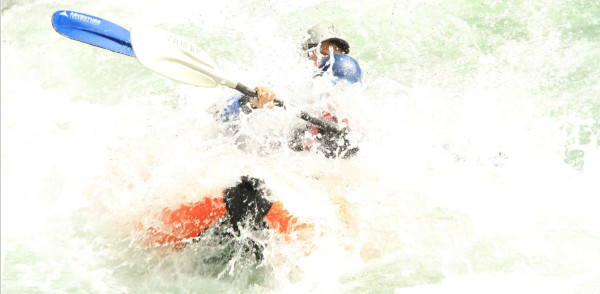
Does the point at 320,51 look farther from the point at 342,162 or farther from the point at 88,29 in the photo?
the point at 88,29

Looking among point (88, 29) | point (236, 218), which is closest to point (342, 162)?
point (236, 218)

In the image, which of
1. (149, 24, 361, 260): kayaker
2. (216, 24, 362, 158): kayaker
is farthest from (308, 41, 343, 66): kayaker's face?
(149, 24, 361, 260): kayaker

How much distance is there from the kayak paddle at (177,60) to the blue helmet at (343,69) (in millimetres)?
519

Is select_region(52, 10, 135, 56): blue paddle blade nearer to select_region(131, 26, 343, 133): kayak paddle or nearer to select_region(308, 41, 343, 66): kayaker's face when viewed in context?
select_region(131, 26, 343, 133): kayak paddle

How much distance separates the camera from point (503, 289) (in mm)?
2945

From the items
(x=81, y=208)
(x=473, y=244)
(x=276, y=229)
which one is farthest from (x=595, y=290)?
(x=81, y=208)

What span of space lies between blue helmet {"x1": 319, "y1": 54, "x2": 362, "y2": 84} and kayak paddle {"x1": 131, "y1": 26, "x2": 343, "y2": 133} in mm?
519

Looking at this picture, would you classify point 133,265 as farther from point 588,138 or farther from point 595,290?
point 588,138

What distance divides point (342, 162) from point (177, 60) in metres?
1.18

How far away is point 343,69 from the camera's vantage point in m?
3.53

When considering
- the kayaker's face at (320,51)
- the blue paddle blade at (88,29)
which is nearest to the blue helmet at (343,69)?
the kayaker's face at (320,51)

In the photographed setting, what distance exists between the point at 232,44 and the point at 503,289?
12.0 ft

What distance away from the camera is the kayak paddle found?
9.04 ft

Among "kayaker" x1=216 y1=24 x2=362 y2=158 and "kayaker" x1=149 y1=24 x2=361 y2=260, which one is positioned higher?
"kayaker" x1=216 y1=24 x2=362 y2=158
